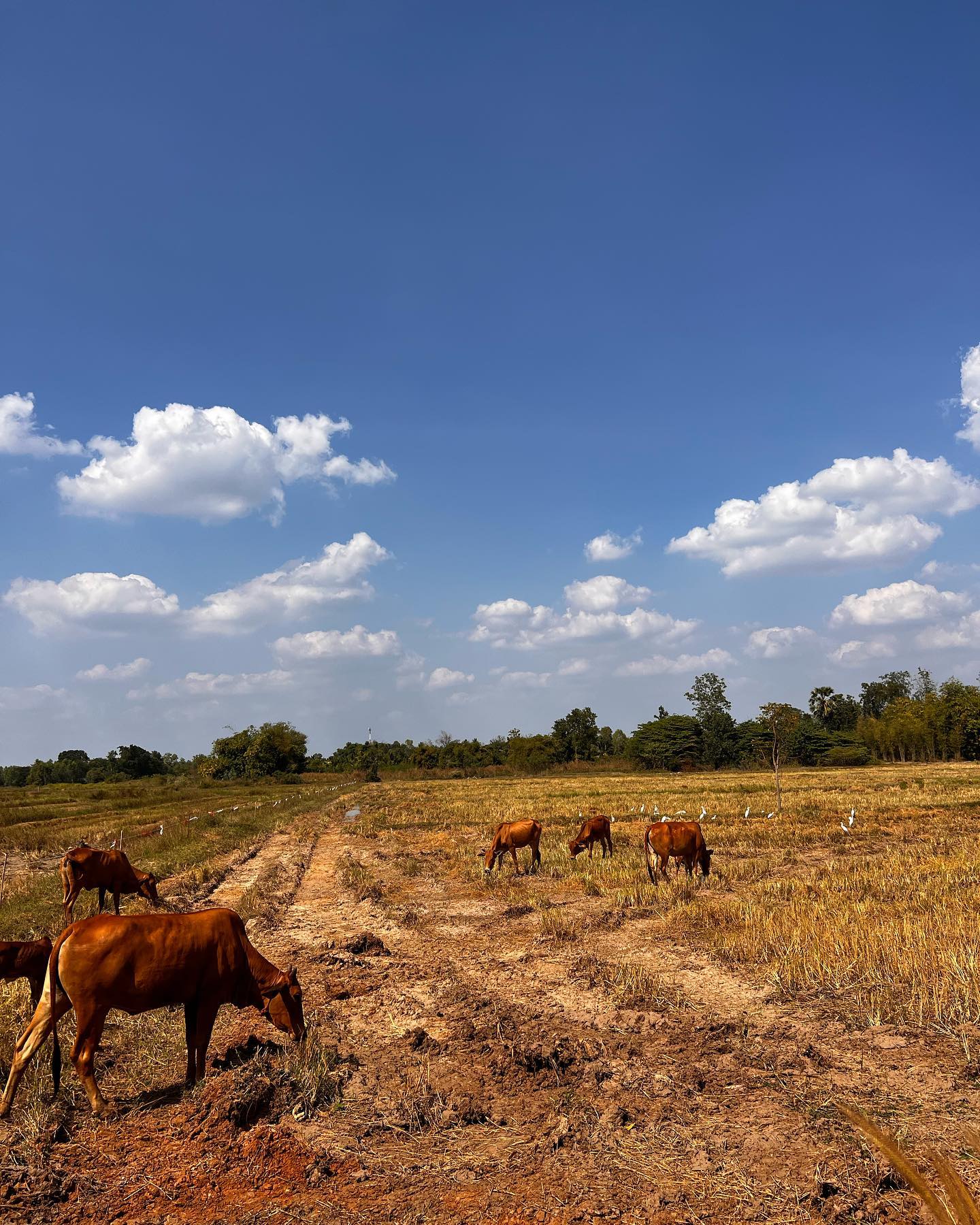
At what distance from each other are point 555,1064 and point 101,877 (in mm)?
12162

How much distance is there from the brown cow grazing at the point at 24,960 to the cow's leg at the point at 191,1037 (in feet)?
6.38

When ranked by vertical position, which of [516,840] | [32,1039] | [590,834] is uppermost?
[32,1039]

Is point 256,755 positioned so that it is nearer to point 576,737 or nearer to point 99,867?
point 576,737

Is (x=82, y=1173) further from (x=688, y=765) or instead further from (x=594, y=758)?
(x=594, y=758)

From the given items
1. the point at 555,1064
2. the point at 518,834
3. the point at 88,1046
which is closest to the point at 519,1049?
the point at 555,1064

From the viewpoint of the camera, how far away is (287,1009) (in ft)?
28.0

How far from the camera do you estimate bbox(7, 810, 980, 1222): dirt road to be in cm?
596

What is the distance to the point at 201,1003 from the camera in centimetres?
780

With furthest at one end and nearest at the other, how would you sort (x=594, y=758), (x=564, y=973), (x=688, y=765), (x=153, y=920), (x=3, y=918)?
1. (x=594, y=758)
2. (x=688, y=765)
3. (x=3, y=918)
4. (x=564, y=973)
5. (x=153, y=920)

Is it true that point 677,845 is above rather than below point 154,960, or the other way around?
below

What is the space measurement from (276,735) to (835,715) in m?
96.3

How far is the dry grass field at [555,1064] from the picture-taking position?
609cm

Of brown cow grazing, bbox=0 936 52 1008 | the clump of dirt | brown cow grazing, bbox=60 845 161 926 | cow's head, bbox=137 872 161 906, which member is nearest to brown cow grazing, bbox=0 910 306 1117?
brown cow grazing, bbox=0 936 52 1008

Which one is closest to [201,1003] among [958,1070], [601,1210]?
[601,1210]
